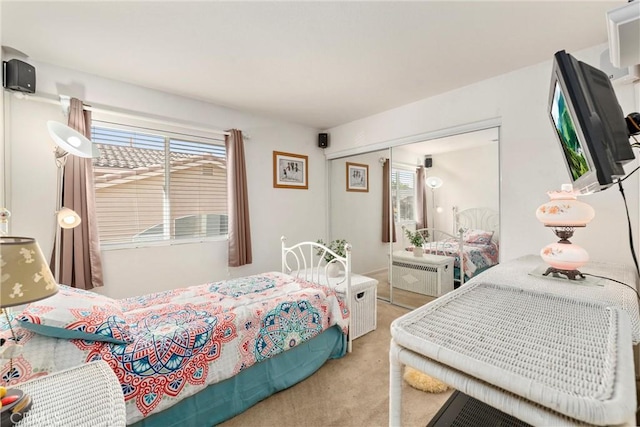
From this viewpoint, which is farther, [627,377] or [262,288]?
[262,288]

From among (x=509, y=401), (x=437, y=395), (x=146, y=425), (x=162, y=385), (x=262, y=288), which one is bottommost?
(x=437, y=395)

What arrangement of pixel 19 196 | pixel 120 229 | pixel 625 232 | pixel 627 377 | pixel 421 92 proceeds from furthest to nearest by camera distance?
1. pixel 421 92
2. pixel 120 229
3. pixel 19 196
4. pixel 625 232
5. pixel 627 377

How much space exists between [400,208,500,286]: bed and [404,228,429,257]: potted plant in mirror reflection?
0.68 ft

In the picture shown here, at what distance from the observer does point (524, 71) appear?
2301 millimetres

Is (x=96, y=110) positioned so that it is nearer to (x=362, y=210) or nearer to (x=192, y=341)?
(x=192, y=341)

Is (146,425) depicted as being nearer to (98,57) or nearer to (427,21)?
(98,57)

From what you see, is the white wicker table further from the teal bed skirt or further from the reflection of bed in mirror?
the reflection of bed in mirror

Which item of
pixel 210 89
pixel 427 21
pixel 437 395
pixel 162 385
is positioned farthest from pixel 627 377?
pixel 210 89

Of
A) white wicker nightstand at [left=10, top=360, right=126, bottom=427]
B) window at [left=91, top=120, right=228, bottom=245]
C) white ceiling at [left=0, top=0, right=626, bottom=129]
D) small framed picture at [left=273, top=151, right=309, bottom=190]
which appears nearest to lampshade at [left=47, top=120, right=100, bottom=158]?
white ceiling at [left=0, top=0, right=626, bottom=129]

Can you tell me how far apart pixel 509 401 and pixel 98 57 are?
301 cm

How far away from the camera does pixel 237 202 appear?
3.07 metres

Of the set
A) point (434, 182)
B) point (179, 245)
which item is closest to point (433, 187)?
point (434, 182)

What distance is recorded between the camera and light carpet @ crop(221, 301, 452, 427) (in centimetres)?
156

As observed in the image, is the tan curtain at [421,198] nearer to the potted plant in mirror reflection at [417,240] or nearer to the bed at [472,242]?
the potted plant in mirror reflection at [417,240]
